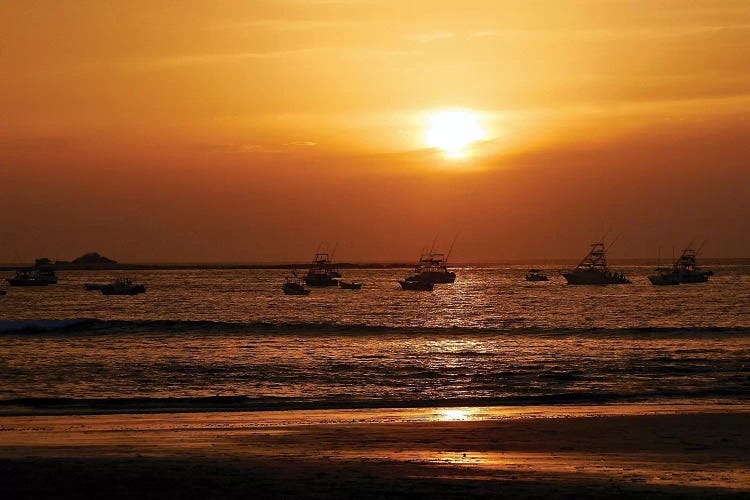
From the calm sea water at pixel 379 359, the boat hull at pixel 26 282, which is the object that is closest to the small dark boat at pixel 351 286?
the calm sea water at pixel 379 359

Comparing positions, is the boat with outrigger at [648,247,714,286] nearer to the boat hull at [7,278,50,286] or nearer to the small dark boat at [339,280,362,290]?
the small dark boat at [339,280,362,290]

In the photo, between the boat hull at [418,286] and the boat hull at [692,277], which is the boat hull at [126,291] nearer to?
the boat hull at [418,286]

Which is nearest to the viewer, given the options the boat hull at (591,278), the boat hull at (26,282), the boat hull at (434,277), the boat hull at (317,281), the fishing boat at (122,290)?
the fishing boat at (122,290)

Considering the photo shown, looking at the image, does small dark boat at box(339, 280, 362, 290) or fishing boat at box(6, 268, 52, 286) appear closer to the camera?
small dark boat at box(339, 280, 362, 290)

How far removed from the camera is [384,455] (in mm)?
17984

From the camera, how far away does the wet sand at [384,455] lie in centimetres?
1473

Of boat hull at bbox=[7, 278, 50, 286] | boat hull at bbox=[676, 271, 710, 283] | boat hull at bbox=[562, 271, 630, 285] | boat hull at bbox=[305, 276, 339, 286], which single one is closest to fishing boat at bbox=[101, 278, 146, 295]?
boat hull at bbox=[305, 276, 339, 286]

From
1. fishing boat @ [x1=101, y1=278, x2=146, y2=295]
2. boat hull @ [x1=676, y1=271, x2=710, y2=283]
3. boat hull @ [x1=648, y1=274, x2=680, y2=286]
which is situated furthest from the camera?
boat hull @ [x1=676, y1=271, x2=710, y2=283]

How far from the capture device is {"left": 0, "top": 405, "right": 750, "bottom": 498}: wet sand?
14.7 meters

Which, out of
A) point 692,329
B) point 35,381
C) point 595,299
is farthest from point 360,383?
point 595,299

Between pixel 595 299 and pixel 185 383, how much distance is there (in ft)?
310

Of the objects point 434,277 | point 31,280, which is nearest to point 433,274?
point 434,277

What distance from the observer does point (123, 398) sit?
3028 cm

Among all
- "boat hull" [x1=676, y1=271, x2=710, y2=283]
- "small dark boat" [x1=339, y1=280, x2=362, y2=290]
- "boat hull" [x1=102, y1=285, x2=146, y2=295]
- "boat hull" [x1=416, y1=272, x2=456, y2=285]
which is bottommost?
"boat hull" [x1=102, y1=285, x2=146, y2=295]
